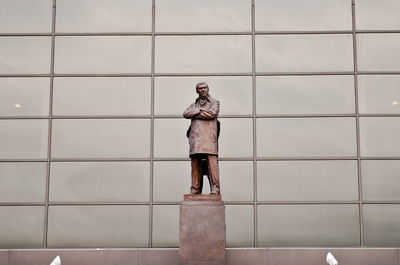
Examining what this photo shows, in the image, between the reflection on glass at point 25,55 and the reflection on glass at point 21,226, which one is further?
the reflection on glass at point 25,55

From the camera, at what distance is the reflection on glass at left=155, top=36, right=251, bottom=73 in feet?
51.5

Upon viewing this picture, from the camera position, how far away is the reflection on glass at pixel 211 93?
1553cm

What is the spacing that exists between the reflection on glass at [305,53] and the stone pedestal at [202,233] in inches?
227

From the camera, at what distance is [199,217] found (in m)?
11.5

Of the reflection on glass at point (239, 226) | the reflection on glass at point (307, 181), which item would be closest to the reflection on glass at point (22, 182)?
the reflection on glass at point (239, 226)

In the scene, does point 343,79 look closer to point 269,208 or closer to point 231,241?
point 269,208

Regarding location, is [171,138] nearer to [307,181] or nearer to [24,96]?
[307,181]

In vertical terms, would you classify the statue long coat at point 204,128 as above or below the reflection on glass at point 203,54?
below

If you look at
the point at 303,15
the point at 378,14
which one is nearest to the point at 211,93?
the point at 303,15

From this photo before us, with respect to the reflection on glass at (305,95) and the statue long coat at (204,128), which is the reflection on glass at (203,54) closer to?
the reflection on glass at (305,95)

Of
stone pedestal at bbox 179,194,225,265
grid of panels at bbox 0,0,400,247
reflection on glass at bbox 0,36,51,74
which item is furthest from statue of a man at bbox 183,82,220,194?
reflection on glass at bbox 0,36,51,74

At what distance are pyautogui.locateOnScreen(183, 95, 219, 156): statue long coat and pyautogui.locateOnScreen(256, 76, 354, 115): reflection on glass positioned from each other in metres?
3.84

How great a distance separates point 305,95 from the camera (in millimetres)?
15508

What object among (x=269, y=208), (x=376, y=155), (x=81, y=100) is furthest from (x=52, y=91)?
(x=376, y=155)
